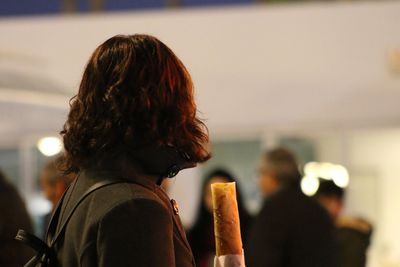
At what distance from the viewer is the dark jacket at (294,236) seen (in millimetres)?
5574

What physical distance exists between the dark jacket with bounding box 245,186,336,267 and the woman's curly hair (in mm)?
3267

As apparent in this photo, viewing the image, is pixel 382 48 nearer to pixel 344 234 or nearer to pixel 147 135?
pixel 344 234

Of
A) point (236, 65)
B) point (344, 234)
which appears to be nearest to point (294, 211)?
point (344, 234)

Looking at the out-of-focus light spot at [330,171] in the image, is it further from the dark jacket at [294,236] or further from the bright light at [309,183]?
the dark jacket at [294,236]

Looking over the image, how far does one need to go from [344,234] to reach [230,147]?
21.9ft

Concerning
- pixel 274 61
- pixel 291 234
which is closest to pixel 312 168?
pixel 274 61

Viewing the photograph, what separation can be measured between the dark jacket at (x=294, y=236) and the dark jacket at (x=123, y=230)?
335cm

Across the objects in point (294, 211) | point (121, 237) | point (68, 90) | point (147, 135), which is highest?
point (147, 135)

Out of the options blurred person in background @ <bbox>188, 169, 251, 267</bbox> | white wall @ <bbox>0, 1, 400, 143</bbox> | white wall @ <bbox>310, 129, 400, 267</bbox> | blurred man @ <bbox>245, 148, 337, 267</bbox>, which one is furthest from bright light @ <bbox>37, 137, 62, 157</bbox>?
blurred man @ <bbox>245, 148, 337, 267</bbox>

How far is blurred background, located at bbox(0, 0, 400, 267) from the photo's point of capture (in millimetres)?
13125

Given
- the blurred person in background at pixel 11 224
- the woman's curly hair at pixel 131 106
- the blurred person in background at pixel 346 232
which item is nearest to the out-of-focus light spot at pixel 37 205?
the blurred person in background at pixel 346 232

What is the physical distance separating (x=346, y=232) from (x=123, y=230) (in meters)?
4.77

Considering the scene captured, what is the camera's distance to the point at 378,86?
1309cm

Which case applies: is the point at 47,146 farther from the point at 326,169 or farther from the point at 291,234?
the point at 291,234
